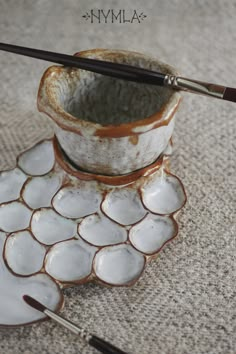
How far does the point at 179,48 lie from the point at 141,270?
0.43 metres

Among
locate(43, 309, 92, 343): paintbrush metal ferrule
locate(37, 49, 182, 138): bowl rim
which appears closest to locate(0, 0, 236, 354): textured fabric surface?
locate(43, 309, 92, 343): paintbrush metal ferrule

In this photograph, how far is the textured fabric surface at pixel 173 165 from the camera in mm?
475

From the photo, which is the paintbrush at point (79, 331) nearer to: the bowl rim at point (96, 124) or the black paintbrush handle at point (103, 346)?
the black paintbrush handle at point (103, 346)

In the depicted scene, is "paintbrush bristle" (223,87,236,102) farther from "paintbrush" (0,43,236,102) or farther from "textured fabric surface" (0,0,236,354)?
"textured fabric surface" (0,0,236,354)

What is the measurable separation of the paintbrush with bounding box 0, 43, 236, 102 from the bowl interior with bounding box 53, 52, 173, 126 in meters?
0.02

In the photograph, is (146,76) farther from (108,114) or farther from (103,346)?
(103,346)

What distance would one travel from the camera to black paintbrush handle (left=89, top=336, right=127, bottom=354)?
435 mm

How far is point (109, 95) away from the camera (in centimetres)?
61

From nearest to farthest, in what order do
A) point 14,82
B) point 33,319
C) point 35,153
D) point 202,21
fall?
1. point 33,319
2. point 35,153
3. point 14,82
4. point 202,21

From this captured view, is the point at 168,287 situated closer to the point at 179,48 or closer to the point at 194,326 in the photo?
the point at 194,326

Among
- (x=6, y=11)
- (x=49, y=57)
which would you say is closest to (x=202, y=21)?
(x=6, y=11)

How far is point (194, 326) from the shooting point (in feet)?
1.58

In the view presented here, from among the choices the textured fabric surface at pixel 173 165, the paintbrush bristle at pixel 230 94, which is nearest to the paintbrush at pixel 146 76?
the paintbrush bristle at pixel 230 94

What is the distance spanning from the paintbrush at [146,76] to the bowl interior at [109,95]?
2 centimetres
